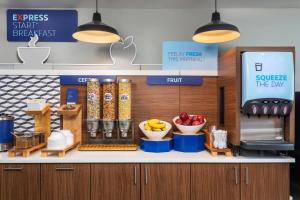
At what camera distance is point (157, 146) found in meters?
2.31

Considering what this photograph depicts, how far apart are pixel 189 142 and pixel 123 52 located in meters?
1.17

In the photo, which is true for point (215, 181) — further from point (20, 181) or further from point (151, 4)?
point (151, 4)

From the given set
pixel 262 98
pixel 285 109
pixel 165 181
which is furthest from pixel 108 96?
pixel 285 109

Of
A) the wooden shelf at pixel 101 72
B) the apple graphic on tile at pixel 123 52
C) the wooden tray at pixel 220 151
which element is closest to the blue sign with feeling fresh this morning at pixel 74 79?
the wooden shelf at pixel 101 72

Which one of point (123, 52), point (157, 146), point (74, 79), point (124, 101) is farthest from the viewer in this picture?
point (123, 52)

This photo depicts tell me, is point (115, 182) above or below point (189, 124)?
below

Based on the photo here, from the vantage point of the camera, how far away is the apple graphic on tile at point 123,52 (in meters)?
2.75

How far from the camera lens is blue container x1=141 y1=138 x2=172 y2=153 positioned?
7.58 ft

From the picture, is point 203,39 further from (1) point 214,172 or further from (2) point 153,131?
(1) point 214,172

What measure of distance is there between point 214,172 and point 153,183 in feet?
1.63

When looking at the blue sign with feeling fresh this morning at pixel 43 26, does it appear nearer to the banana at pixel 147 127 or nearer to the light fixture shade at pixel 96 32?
the light fixture shade at pixel 96 32

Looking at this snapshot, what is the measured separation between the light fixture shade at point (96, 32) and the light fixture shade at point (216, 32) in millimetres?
748

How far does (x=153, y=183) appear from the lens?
208 centimetres

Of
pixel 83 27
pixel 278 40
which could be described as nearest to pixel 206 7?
pixel 278 40
